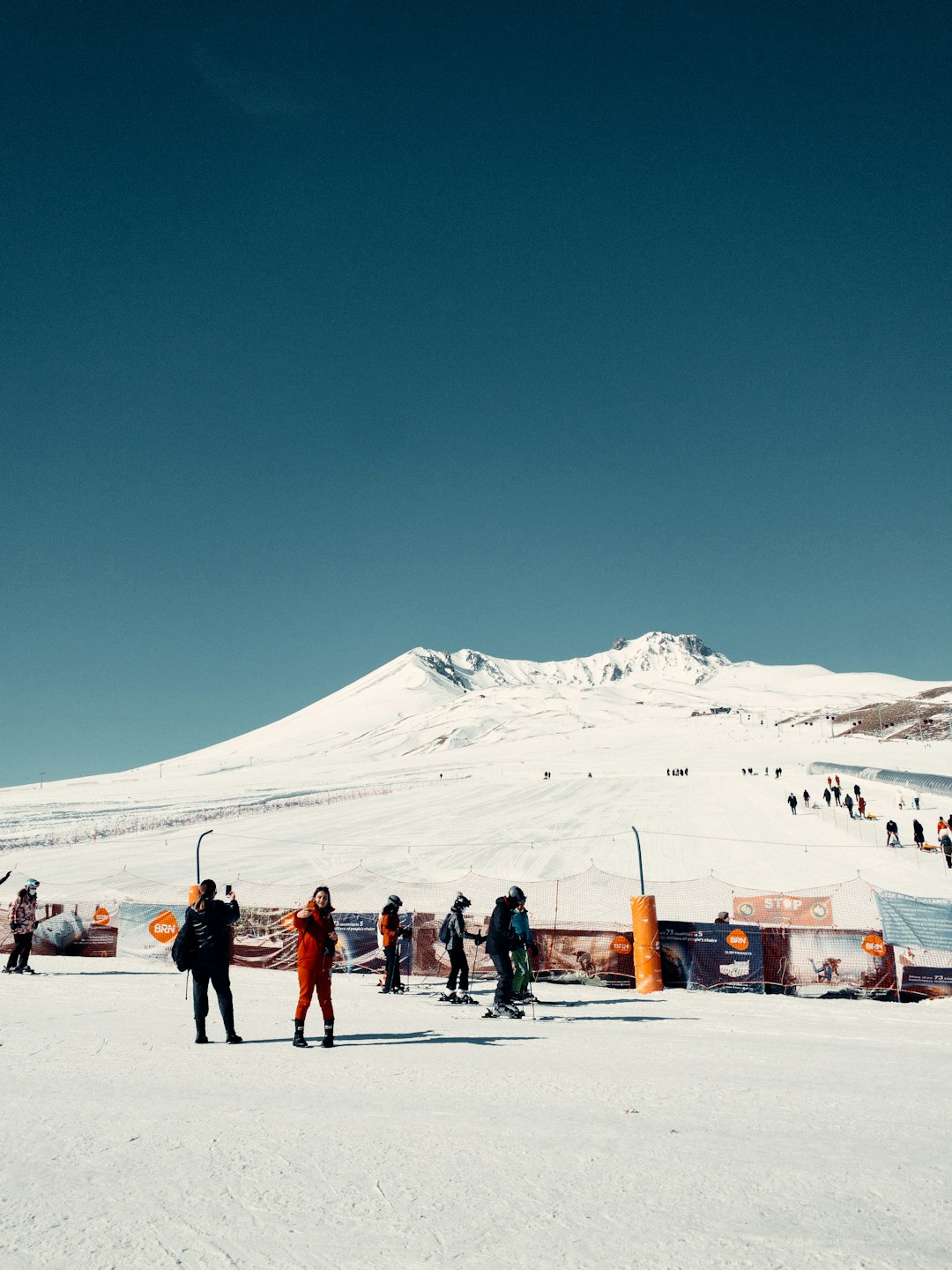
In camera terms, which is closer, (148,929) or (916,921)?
(916,921)

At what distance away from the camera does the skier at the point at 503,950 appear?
10.4 meters

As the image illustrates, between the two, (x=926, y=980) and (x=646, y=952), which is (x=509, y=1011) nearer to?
(x=646, y=952)

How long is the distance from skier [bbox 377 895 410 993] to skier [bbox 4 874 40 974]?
231 inches

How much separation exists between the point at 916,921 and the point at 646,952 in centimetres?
425

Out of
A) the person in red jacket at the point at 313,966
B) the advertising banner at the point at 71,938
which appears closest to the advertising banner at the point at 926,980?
the person in red jacket at the point at 313,966

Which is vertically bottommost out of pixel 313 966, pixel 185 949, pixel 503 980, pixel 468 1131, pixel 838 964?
pixel 838 964

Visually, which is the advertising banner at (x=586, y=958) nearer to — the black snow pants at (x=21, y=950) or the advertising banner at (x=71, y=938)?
the black snow pants at (x=21, y=950)

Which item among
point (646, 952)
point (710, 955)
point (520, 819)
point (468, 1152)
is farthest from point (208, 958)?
point (520, 819)

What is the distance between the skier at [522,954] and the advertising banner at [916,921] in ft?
18.8

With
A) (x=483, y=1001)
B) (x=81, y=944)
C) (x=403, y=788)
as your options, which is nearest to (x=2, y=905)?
(x=81, y=944)

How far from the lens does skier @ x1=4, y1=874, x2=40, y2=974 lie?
1372 cm

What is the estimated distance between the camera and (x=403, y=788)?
69.5 m

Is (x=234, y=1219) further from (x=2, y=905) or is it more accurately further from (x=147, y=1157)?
(x=2, y=905)

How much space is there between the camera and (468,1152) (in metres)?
4.40
